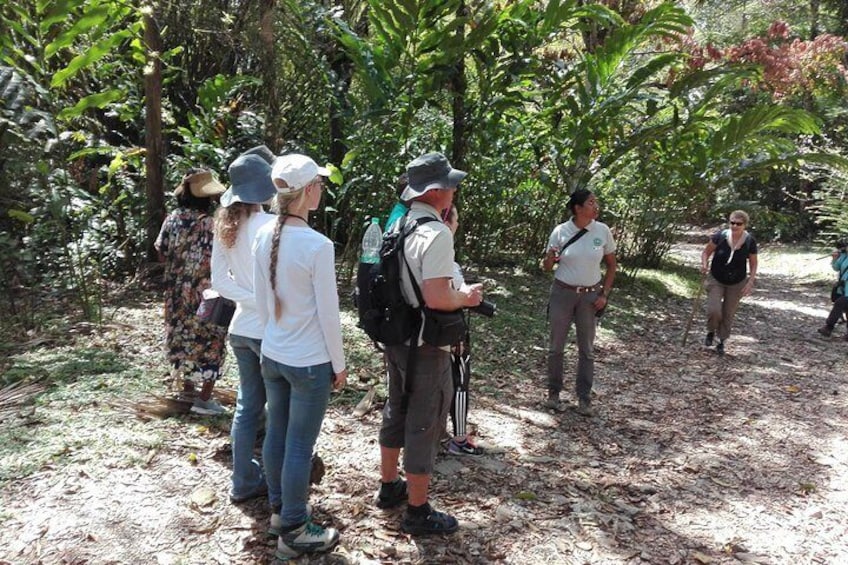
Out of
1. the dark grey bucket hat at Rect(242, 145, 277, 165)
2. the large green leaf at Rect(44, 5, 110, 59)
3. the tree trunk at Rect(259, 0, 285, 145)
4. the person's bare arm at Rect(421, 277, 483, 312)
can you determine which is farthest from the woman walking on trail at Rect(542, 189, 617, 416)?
the large green leaf at Rect(44, 5, 110, 59)

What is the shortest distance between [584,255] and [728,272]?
12.1 ft

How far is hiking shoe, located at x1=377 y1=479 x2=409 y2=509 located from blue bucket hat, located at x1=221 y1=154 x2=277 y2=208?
1762mm

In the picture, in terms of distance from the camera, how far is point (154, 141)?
25.9 feet

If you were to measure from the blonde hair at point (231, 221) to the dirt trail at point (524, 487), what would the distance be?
4.76 feet

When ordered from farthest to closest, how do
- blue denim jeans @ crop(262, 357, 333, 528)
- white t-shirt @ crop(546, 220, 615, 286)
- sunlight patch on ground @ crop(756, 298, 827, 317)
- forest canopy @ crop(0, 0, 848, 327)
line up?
sunlight patch on ground @ crop(756, 298, 827, 317) < forest canopy @ crop(0, 0, 848, 327) < white t-shirt @ crop(546, 220, 615, 286) < blue denim jeans @ crop(262, 357, 333, 528)

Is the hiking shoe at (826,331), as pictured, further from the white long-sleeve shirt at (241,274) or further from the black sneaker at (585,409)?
the white long-sleeve shirt at (241,274)

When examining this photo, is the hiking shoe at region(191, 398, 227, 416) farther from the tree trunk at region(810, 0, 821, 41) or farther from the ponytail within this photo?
the tree trunk at region(810, 0, 821, 41)

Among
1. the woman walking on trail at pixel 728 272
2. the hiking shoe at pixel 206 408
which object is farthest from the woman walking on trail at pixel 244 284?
the woman walking on trail at pixel 728 272

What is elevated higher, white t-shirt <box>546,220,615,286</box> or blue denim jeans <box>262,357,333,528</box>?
white t-shirt <box>546,220,615,286</box>

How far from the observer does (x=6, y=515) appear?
343cm

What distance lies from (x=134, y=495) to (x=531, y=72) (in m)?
6.29

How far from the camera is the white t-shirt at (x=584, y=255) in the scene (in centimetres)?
548

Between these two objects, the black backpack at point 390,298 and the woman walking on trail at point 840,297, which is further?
the woman walking on trail at point 840,297

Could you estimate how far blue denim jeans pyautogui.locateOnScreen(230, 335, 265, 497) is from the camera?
11.5 feet
